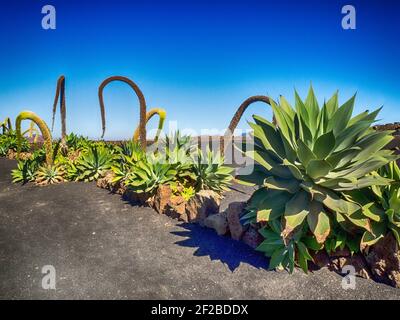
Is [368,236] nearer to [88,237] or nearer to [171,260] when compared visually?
[171,260]

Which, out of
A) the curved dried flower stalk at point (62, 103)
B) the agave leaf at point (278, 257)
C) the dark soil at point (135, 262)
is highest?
the curved dried flower stalk at point (62, 103)

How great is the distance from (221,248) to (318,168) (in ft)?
5.18

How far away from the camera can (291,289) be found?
247cm

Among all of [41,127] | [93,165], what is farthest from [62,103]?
[93,165]

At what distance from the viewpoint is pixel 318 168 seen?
94.7 inches

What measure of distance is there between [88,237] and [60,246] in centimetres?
38

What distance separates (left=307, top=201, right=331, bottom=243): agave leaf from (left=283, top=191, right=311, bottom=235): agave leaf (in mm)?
65

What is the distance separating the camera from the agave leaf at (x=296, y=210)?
238 centimetres

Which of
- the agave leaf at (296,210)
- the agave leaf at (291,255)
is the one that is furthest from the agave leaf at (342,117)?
the agave leaf at (291,255)

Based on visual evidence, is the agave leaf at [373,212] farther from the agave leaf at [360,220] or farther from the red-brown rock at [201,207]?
the red-brown rock at [201,207]

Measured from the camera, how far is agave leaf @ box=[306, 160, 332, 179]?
2.35 meters

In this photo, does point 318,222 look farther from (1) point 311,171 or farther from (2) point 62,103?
(2) point 62,103
